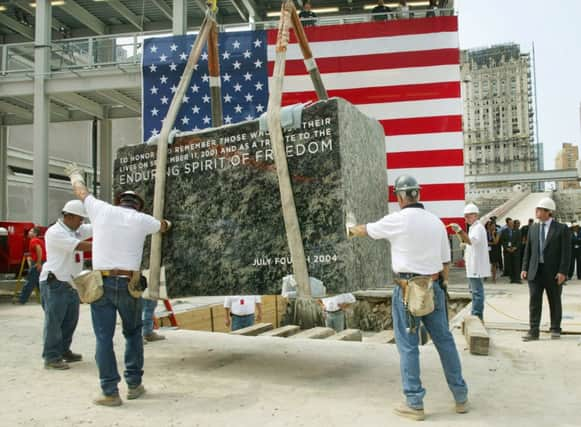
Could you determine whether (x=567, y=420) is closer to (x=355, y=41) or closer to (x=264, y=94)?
(x=264, y=94)

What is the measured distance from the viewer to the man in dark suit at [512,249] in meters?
Answer: 12.8

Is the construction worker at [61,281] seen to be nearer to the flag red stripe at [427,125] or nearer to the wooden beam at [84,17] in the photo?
the flag red stripe at [427,125]

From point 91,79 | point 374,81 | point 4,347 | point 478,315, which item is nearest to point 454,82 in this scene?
point 374,81

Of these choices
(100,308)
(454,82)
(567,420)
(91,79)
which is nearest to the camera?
(567,420)

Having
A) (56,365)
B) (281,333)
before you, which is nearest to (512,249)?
(281,333)

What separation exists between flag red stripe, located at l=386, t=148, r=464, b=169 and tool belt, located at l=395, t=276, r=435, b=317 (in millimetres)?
5557

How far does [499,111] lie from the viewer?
95.6 metres

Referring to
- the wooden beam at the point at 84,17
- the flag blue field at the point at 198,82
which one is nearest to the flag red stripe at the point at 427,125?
the flag blue field at the point at 198,82

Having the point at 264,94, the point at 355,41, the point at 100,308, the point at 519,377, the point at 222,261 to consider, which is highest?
the point at 355,41

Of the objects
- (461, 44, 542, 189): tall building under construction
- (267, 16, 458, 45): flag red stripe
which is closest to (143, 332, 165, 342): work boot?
(267, 16, 458, 45): flag red stripe

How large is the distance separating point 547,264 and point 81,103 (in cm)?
1354

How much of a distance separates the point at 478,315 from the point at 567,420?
3492mm

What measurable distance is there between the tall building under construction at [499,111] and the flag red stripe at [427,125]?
82.6 m

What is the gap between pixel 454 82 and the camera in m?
9.07
